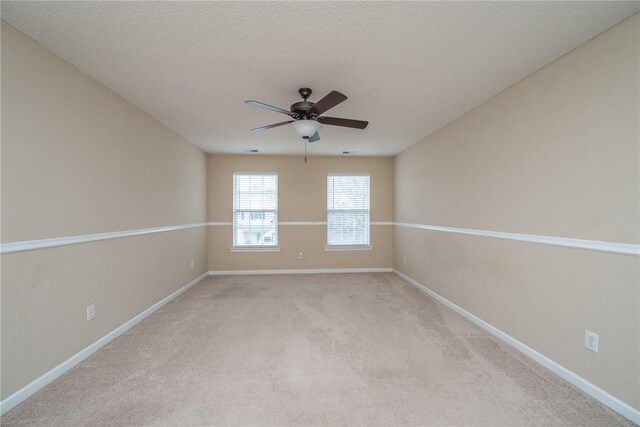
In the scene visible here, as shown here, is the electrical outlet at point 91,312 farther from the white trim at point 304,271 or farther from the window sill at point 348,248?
the window sill at point 348,248

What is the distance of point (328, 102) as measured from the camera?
7.29 ft

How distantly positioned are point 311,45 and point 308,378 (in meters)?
2.39

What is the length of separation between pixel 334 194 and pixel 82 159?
4.09 m

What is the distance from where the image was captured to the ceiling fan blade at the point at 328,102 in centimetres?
207

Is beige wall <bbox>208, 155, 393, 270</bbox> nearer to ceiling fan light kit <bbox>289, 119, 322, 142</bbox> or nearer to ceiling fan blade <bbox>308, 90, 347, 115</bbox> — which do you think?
ceiling fan light kit <bbox>289, 119, 322, 142</bbox>

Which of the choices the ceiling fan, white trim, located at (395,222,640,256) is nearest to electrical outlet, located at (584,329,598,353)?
white trim, located at (395,222,640,256)

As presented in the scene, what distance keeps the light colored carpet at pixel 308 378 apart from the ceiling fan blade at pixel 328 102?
2.12 m

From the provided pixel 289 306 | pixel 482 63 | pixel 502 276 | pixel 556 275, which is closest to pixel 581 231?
pixel 556 275

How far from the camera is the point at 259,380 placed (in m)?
1.99

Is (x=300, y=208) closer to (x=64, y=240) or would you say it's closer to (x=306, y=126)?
(x=306, y=126)

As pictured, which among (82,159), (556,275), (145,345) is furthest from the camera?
(145,345)

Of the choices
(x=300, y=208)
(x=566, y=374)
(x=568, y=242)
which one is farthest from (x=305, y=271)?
(x=568, y=242)

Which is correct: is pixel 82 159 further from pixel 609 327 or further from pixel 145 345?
pixel 609 327

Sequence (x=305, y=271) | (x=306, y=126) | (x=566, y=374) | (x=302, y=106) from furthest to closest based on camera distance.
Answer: (x=305, y=271)
(x=306, y=126)
(x=302, y=106)
(x=566, y=374)
